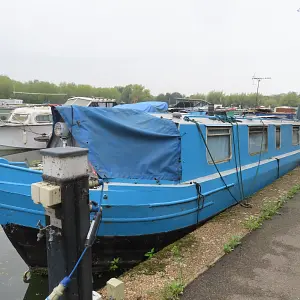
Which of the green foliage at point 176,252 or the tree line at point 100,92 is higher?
the tree line at point 100,92

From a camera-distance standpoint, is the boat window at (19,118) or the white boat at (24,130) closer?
the white boat at (24,130)

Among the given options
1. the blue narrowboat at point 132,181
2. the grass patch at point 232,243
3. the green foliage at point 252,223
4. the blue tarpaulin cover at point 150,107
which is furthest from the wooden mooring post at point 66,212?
the blue tarpaulin cover at point 150,107

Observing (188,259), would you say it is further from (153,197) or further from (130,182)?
(130,182)

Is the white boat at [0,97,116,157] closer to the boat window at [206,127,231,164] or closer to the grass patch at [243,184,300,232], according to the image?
the boat window at [206,127,231,164]

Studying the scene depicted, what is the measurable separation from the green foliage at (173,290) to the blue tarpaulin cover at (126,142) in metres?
2.01

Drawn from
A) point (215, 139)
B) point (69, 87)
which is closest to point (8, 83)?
point (69, 87)

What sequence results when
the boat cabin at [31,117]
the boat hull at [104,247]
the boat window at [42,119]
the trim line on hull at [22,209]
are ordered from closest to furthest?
the trim line on hull at [22,209] < the boat hull at [104,247] < the boat cabin at [31,117] < the boat window at [42,119]

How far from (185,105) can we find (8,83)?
282 feet

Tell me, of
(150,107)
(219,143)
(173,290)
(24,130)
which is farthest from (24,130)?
(173,290)

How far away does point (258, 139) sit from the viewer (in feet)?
28.0

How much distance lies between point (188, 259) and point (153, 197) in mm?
1074

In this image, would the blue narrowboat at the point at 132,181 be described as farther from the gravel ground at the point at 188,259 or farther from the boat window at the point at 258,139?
the boat window at the point at 258,139

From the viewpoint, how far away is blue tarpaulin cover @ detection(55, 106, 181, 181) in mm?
5082

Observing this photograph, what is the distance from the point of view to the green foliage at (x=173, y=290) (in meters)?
3.35
